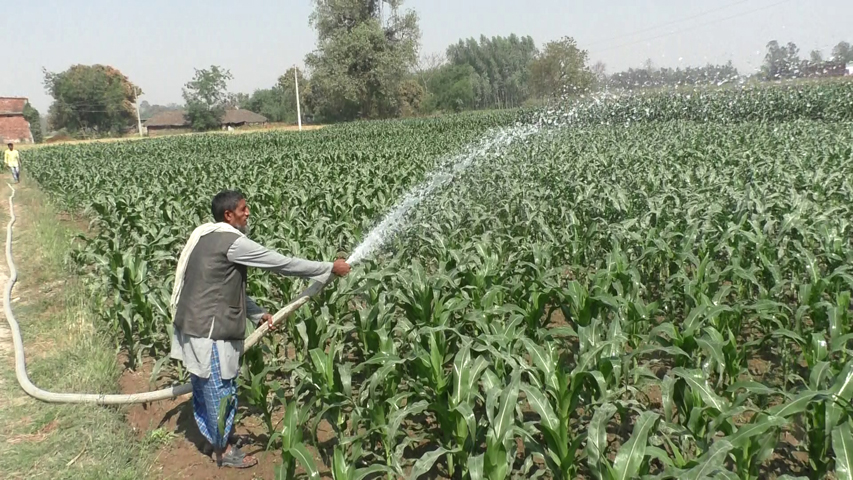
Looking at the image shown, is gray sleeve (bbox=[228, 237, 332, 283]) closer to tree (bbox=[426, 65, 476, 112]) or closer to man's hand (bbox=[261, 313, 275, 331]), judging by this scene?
man's hand (bbox=[261, 313, 275, 331])

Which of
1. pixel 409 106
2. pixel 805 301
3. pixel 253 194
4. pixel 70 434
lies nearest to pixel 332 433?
pixel 70 434

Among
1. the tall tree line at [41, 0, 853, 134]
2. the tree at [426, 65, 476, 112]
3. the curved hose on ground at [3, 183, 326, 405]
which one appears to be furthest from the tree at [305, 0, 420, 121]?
the curved hose on ground at [3, 183, 326, 405]

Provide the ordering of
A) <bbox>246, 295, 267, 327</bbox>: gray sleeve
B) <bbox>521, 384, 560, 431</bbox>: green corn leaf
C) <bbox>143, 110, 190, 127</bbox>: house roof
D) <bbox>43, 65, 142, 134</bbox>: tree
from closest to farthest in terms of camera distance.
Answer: <bbox>521, 384, 560, 431</bbox>: green corn leaf < <bbox>246, 295, 267, 327</bbox>: gray sleeve < <bbox>43, 65, 142, 134</bbox>: tree < <bbox>143, 110, 190, 127</bbox>: house roof

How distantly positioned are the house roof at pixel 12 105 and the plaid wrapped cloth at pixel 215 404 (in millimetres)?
73066

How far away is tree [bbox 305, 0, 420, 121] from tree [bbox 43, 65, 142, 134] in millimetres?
26475

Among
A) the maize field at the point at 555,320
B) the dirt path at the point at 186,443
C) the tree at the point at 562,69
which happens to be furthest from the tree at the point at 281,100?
the dirt path at the point at 186,443

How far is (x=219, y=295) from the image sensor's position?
11.6 feet

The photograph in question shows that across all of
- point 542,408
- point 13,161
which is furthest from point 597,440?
point 13,161

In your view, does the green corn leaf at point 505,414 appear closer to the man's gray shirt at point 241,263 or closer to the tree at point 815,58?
the man's gray shirt at point 241,263

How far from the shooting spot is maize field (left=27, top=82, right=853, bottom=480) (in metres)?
2.92

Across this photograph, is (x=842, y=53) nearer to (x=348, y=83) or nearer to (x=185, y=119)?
(x=348, y=83)

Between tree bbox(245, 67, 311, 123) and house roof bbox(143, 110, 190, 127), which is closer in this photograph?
tree bbox(245, 67, 311, 123)

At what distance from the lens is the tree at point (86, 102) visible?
72.4 meters

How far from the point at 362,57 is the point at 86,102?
3917 cm
